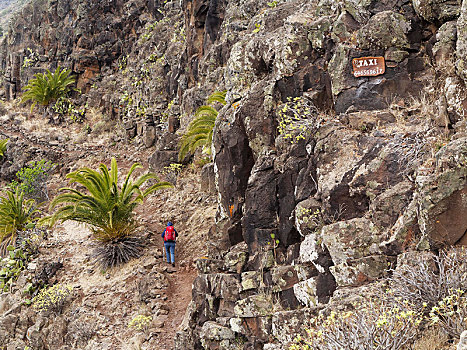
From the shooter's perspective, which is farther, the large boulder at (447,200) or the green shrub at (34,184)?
the green shrub at (34,184)

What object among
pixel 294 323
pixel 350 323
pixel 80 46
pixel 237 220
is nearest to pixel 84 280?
pixel 237 220

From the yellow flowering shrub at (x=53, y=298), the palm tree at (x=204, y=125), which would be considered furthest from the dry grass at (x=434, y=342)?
the palm tree at (x=204, y=125)

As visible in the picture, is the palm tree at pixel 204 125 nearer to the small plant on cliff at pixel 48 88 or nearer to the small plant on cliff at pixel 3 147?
the small plant on cliff at pixel 3 147

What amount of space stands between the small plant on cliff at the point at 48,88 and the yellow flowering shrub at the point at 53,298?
13.6 m

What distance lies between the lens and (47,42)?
23453 millimetres

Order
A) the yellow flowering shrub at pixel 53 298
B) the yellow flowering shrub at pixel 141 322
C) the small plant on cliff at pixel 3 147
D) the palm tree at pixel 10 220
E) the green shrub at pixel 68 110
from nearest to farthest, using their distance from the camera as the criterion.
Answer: the yellow flowering shrub at pixel 141 322
the yellow flowering shrub at pixel 53 298
the palm tree at pixel 10 220
the small plant on cliff at pixel 3 147
the green shrub at pixel 68 110

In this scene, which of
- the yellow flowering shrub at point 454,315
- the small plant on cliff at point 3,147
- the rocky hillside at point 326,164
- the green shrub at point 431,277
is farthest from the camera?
the small plant on cliff at point 3,147

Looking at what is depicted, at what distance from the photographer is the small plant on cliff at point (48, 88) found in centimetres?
1986

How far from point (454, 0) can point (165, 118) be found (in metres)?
11.1

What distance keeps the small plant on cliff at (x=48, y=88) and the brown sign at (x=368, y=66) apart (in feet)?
58.0

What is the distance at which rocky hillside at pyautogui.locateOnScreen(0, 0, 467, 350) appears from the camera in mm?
4270

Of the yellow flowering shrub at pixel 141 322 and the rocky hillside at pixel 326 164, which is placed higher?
the rocky hillside at pixel 326 164

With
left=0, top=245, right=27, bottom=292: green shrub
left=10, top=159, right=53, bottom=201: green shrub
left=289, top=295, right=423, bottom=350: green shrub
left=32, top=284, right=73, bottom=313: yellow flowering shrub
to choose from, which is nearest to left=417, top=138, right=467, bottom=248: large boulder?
left=289, top=295, right=423, bottom=350: green shrub

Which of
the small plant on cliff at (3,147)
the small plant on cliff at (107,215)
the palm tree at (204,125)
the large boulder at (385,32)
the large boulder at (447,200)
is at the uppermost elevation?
the small plant on cliff at (3,147)
